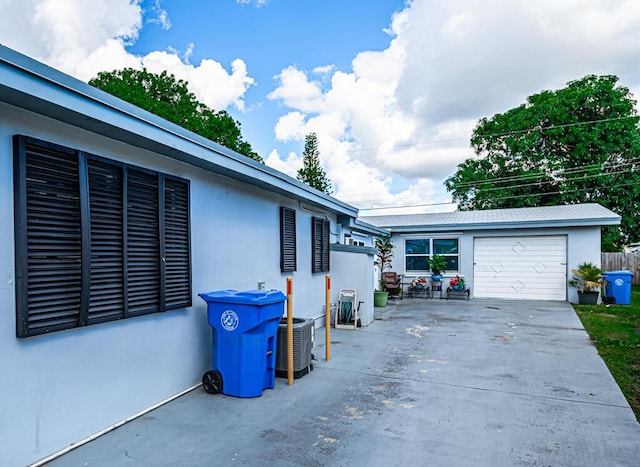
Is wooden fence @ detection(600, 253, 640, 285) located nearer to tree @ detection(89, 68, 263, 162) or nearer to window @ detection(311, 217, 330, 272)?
window @ detection(311, 217, 330, 272)

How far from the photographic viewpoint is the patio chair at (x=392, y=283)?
1337cm

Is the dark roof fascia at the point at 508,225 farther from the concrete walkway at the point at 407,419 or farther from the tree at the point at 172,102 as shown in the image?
the tree at the point at 172,102

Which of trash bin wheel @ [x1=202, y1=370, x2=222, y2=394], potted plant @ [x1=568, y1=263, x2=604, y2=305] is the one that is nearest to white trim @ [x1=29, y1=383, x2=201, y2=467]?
trash bin wheel @ [x1=202, y1=370, x2=222, y2=394]

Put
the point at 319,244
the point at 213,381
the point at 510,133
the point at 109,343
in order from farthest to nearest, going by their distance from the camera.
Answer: the point at 510,133 → the point at 319,244 → the point at 213,381 → the point at 109,343

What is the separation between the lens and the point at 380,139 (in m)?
20.8

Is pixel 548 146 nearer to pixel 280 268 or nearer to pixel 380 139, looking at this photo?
pixel 380 139

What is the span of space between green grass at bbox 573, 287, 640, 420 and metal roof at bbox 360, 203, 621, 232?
2.55 m

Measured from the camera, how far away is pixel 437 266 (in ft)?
44.2

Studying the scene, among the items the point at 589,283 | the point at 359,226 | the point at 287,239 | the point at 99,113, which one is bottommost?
the point at 589,283

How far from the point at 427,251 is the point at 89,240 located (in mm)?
12516

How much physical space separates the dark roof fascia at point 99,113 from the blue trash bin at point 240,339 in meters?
1.54

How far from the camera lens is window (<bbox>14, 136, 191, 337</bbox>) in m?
2.77

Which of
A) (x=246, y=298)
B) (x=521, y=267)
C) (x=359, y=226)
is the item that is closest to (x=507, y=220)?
(x=521, y=267)

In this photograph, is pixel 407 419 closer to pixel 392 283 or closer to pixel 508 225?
pixel 392 283
